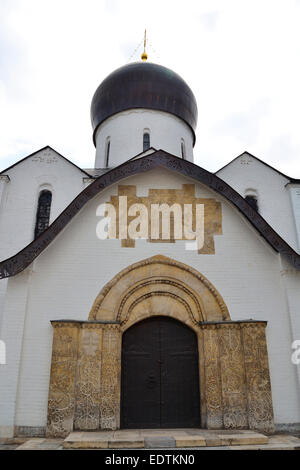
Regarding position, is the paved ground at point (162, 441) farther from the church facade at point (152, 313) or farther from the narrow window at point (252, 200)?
the narrow window at point (252, 200)

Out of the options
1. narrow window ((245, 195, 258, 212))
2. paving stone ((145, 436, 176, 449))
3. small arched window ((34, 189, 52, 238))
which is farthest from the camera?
narrow window ((245, 195, 258, 212))

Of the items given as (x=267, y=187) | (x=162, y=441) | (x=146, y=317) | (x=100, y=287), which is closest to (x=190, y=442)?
(x=162, y=441)

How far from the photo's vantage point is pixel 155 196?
789cm

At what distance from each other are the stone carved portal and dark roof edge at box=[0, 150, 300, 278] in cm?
129

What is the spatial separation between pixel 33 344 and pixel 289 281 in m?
4.70

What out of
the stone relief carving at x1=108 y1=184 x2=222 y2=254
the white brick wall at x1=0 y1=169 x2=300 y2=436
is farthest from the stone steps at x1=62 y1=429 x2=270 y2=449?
the stone relief carving at x1=108 y1=184 x2=222 y2=254

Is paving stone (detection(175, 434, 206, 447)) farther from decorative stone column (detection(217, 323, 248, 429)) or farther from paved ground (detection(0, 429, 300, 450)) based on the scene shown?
decorative stone column (detection(217, 323, 248, 429))

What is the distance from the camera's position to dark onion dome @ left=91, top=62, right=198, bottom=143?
13680mm

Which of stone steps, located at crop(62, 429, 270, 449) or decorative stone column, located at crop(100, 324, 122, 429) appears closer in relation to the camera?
stone steps, located at crop(62, 429, 270, 449)

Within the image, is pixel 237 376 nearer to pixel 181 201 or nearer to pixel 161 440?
pixel 161 440

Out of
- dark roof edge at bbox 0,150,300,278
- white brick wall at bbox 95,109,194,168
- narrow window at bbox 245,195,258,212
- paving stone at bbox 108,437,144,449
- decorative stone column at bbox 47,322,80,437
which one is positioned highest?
Result: white brick wall at bbox 95,109,194,168

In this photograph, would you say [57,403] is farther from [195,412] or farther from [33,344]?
[195,412]
